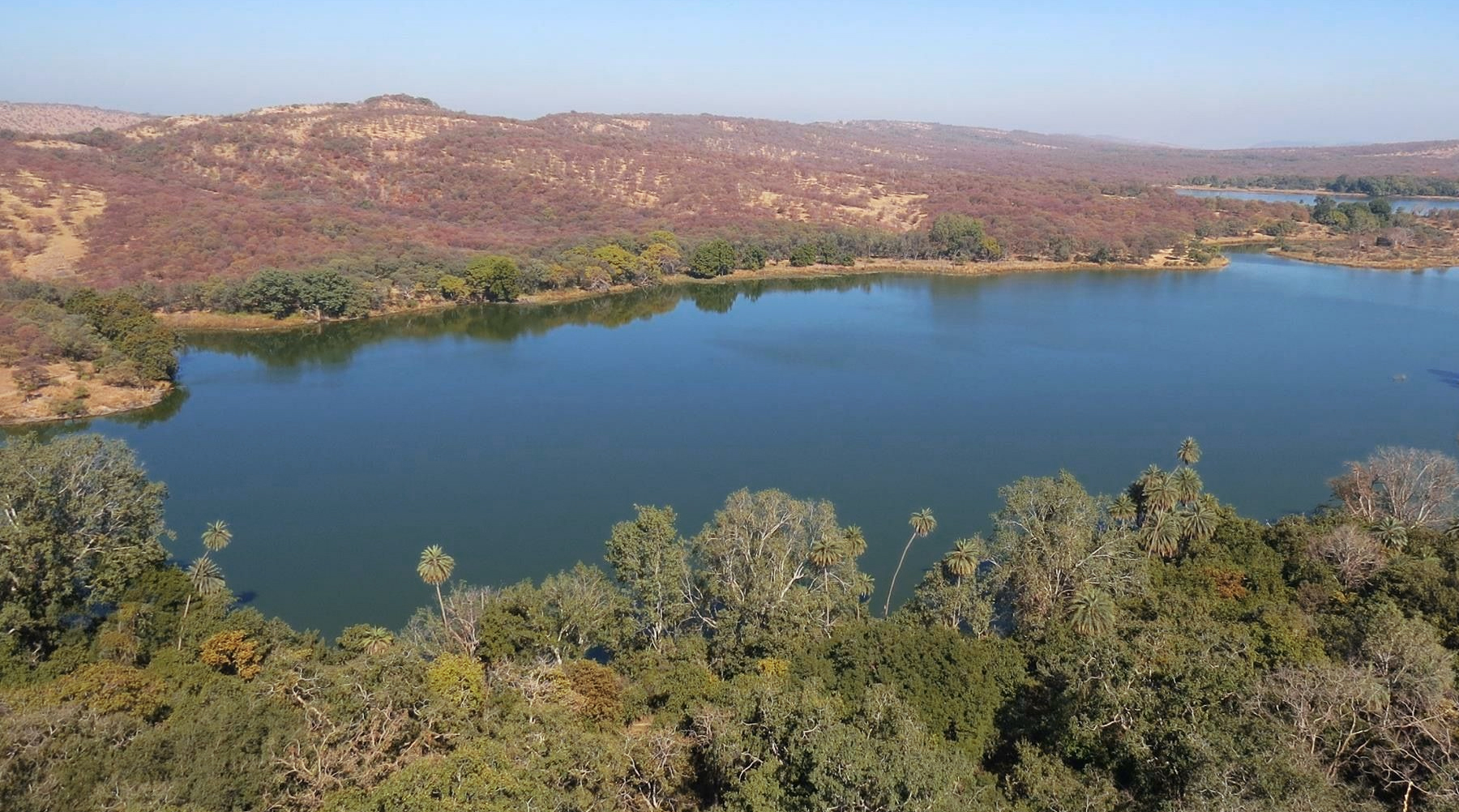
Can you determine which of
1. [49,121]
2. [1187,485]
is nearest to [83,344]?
[1187,485]

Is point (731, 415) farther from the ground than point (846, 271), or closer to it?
closer to it

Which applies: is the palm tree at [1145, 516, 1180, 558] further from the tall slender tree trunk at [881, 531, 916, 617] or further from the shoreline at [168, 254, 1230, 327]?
the shoreline at [168, 254, 1230, 327]

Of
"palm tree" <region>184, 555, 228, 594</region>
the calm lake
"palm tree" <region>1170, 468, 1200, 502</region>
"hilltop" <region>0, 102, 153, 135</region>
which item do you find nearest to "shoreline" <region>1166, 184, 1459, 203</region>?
the calm lake

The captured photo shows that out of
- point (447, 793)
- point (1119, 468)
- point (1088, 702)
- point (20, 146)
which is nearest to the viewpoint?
point (447, 793)

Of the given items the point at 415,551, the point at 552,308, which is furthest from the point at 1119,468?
the point at 552,308

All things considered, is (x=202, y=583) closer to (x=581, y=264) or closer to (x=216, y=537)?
(x=216, y=537)

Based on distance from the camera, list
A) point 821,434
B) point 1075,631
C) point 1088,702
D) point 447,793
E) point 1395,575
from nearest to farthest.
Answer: point 447,793, point 1088,702, point 1075,631, point 1395,575, point 821,434

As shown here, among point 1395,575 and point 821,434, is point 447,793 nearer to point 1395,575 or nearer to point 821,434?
point 1395,575
